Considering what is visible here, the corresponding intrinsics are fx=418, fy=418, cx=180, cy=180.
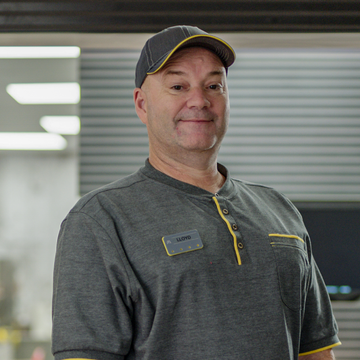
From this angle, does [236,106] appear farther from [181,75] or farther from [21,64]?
[181,75]

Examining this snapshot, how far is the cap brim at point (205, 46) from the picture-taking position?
129cm

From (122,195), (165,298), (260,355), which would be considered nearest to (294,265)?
(260,355)

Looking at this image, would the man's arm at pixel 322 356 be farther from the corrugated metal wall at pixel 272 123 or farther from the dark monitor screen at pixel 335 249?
the corrugated metal wall at pixel 272 123

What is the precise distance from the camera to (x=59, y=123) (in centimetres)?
361

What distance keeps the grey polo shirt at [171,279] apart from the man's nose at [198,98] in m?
0.25

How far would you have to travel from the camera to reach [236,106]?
126 inches

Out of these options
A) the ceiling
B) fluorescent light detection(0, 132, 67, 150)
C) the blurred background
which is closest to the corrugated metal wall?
the blurred background

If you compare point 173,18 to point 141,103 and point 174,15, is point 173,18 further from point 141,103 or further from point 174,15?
point 141,103

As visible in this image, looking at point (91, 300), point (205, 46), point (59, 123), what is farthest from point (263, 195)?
point (59, 123)

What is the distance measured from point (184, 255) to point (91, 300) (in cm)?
27

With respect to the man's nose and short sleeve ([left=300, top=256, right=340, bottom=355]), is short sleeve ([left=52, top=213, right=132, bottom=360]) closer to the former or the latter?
the man's nose

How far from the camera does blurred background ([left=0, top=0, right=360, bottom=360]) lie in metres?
3.04

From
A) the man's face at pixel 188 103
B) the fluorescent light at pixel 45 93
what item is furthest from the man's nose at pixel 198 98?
the fluorescent light at pixel 45 93

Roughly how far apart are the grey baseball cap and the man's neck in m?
0.29
